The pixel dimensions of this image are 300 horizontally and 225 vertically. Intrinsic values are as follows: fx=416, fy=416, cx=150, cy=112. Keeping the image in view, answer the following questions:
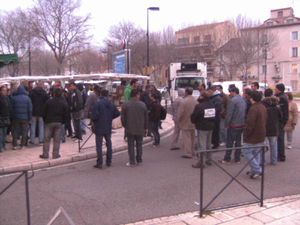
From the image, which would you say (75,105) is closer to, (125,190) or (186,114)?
(186,114)

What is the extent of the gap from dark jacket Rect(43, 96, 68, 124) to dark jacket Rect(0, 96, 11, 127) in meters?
1.45

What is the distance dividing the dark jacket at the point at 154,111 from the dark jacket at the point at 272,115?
391 centimetres

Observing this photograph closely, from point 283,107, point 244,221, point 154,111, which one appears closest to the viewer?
point 244,221

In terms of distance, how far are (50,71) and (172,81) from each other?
2256 inches

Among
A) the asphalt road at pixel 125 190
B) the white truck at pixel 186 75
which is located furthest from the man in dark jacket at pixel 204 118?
the white truck at pixel 186 75

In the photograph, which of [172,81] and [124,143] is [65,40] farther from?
[124,143]

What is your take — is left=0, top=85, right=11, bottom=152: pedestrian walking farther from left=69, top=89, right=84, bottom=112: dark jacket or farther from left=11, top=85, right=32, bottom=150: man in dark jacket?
left=69, top=89, right=84, bottom=112: dark jacket

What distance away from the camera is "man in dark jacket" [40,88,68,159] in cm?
1000

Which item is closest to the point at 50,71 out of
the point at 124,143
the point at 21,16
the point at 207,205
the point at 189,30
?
the point at 21,16

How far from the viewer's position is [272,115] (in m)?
9.27

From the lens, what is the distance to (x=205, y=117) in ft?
30.4

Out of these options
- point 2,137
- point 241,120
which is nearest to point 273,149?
point 241,120

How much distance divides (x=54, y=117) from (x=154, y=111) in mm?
3586

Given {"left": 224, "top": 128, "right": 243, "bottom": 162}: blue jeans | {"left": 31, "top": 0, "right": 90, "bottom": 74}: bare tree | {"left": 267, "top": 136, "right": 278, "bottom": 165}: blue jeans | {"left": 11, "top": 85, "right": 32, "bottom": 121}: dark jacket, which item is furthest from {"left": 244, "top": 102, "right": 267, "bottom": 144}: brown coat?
{"left": 31, "top": 0, "right": 90, "bottom": 74}: bare tree
